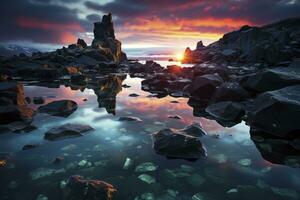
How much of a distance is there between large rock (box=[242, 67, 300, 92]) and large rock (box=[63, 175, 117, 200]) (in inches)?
436

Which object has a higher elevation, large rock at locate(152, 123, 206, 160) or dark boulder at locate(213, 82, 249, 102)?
dark boulder at locate(213, 82, 249, 102)

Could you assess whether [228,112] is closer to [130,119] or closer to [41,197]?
[130,119]

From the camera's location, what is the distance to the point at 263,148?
829 centimetres

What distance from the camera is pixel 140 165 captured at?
6.78m

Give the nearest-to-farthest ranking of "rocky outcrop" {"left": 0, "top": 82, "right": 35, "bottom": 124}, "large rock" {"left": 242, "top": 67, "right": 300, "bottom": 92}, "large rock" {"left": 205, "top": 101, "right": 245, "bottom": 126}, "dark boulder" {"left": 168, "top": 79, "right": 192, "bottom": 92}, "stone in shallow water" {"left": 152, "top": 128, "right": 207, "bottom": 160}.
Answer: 1. "stone in shallow water" {"left": 152, "top": 128, "right": 207, "bottom": 160}
2. "rocky outcrop" {"left": 0, "top": 82, "right": 35, "bottom": 124}
3. "large rock" {"left": 205, "top": 101, "right": 245, "bottom": 126}
4. "large rock" {"left": 242, "top": 67, "right": 300, "bottom": 92}
5. "dark boulder" {"left": 168, "top": 79, "right": 192, "bottom": 92}

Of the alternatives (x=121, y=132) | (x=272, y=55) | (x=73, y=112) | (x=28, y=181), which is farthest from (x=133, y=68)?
(x=28, y=181)

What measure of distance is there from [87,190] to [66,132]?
436 centimetres

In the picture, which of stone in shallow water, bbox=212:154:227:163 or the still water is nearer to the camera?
the still water

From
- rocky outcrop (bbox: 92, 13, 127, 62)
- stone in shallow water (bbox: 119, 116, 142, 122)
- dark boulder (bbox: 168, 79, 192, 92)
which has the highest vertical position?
rocky outcrop (bbox: 92, 13, 127, 62)

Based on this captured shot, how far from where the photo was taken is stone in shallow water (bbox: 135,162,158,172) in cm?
652

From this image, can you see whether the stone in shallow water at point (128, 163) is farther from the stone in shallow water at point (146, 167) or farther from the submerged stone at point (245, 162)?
the submerged stone at point (245, 162)

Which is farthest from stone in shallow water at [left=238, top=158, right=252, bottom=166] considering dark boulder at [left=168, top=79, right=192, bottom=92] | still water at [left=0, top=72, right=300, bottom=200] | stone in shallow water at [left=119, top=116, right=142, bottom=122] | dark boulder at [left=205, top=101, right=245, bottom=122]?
dark boulder at [left=168, top=79, right=192, bottom=92]

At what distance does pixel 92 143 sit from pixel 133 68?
35681 millimetres

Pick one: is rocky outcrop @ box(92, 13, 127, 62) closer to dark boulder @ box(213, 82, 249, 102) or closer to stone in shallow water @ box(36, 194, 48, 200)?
dark boulder @ box(213, 82, 249, 102)
